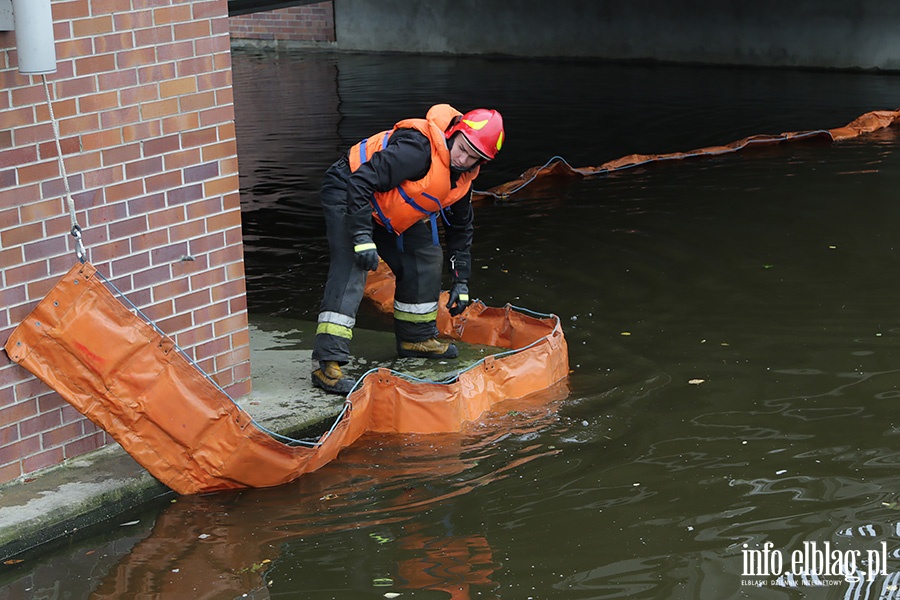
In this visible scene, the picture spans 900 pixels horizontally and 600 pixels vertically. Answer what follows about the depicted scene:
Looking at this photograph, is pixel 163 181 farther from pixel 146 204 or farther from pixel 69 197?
pixel 69 197

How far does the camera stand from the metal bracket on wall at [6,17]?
4496mm

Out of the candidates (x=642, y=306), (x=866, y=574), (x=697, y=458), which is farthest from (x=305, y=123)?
(x=866, y=574)

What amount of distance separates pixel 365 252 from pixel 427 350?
3.30 feet

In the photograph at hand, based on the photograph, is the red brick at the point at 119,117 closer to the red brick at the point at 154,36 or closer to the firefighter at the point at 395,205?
the red brick at the point at 154,36

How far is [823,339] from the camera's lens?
276 inches

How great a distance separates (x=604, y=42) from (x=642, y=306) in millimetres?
11816

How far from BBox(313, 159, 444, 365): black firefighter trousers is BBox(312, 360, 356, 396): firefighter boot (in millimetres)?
50

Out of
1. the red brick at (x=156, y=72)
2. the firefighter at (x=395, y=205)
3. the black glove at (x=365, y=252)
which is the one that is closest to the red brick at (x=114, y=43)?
the red brick at (x=156, y=72)

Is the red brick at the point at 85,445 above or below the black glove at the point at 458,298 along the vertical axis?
below

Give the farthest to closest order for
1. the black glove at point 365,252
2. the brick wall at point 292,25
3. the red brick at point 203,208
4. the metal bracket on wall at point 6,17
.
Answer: the brick wall at point 292,25 → the black glove at point 365,252 → the red brick at point 203,208 → the metal bracket on wall at point 6,17

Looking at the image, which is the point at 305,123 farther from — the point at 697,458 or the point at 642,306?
the point at 697,458

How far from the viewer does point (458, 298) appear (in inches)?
261

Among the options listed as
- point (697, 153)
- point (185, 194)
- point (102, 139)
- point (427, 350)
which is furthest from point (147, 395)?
point (697, 153)

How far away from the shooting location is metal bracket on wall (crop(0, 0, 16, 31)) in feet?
14.8
